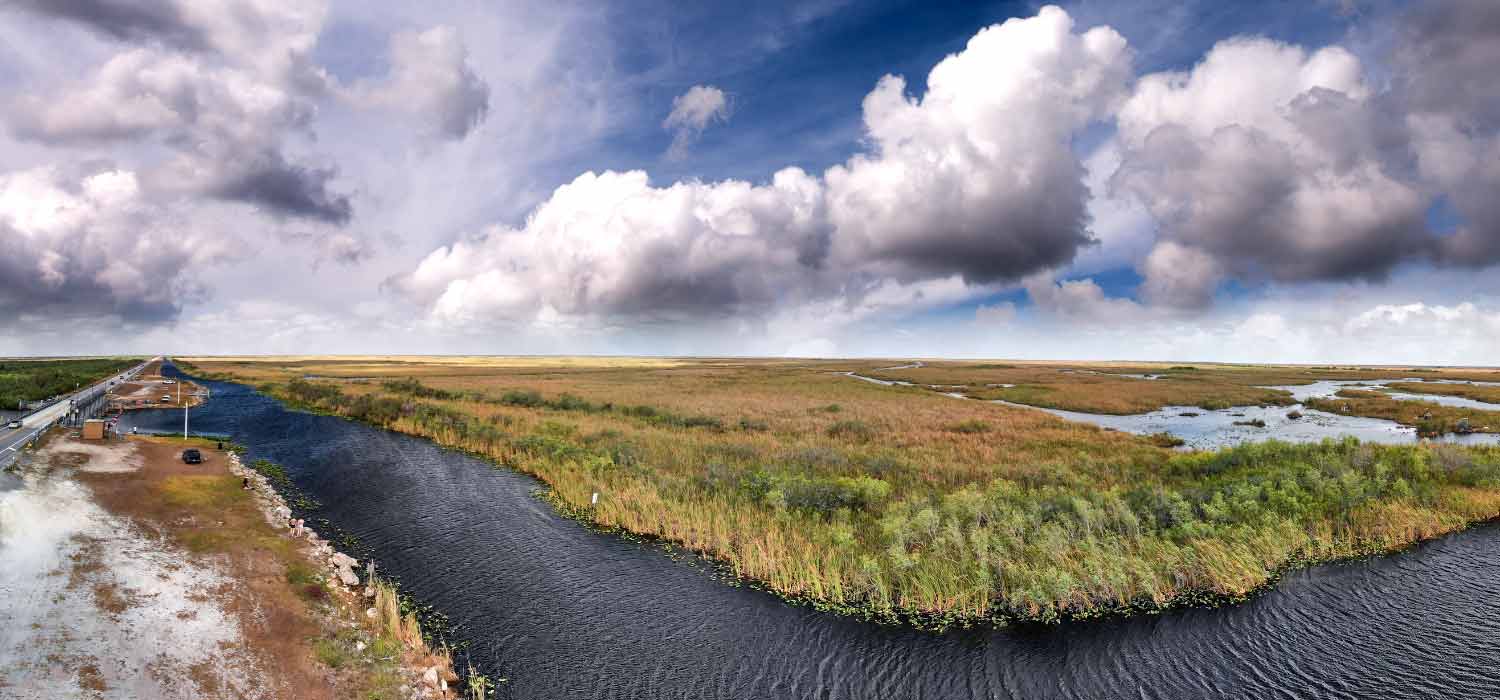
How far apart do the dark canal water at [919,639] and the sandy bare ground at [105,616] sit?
5.63 m

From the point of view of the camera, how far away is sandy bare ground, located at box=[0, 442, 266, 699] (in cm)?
1434

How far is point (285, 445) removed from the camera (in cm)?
5016

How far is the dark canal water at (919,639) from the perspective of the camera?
51.5ft

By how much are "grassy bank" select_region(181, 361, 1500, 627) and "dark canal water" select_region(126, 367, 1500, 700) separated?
1.22 metres

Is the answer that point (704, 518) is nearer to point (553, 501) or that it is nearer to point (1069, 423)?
point (553, 501)

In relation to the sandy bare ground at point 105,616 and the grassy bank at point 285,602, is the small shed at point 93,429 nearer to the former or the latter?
the grassy bank at point 285,602

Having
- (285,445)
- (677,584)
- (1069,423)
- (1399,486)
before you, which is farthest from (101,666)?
(1069,423)

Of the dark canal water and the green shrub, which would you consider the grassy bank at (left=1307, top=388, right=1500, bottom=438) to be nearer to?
the dark canal water

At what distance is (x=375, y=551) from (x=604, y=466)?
13191mm

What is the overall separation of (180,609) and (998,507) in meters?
29.0

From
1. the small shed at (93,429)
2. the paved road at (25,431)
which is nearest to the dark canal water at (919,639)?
the paved road at (25,431)

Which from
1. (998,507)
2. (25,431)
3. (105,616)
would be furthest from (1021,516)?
(25,431)

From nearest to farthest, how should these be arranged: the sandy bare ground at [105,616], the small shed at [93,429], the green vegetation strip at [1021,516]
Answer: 1. the sandy bare ground at [105,616]
2. the green vegetation strip at [1021,516]
3. the small shed at [93,429]

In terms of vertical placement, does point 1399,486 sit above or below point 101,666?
above
